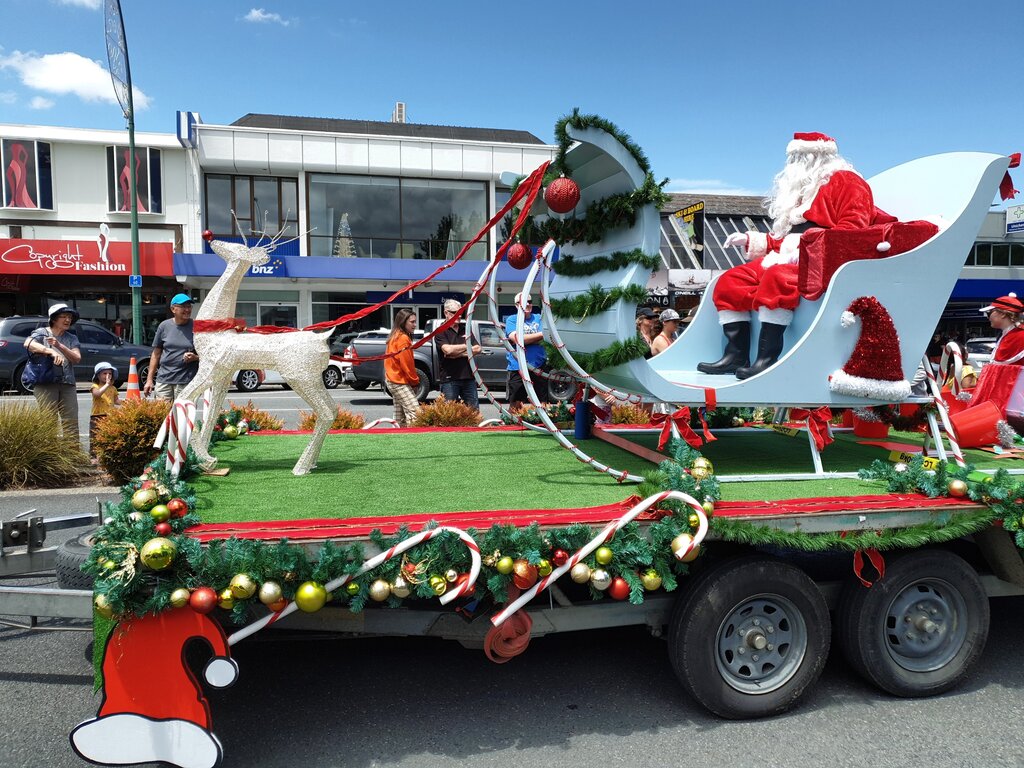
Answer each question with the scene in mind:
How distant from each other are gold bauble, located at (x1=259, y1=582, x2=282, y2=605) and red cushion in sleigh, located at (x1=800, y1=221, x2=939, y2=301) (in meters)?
3.13

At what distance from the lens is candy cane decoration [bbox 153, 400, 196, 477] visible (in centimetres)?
340

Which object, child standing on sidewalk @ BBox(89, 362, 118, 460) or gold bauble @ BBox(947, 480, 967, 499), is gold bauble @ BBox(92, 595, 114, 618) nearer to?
gold bauble @ BBox(947, 480, 967, 499)

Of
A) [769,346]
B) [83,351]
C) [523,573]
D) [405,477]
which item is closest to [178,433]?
[405,477]

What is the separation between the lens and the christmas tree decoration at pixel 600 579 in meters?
2.68

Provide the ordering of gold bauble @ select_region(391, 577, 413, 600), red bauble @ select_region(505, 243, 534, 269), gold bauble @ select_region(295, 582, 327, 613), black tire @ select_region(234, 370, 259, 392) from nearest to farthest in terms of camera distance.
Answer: gold bauble @ select_region(295, 582, 327, 613) < gold bauble @ select_region(391, 577, 413, 600) < red bauble @ select_region(505, 243, 534, 269) < black tire @ select_region(234, 370, 259, 392)

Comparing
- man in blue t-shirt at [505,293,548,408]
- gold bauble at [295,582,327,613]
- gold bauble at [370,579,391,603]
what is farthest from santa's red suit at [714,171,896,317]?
gold bauble at [295,582,327,613]

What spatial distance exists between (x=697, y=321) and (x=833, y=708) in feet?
9.96

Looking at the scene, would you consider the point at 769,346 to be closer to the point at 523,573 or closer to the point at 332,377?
the point at 523,573

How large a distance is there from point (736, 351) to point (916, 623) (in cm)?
223

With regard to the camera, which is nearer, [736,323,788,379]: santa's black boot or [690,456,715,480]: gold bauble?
[690,456,715,480]: gold bauble

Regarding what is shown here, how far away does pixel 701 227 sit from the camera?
25.3 meters

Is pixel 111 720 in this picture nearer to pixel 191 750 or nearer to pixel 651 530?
pixel 191 750

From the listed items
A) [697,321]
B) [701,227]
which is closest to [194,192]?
[701,227]

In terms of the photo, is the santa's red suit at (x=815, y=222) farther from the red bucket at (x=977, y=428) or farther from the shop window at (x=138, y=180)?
the shop window at (x=138, y=180)
